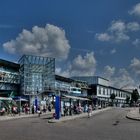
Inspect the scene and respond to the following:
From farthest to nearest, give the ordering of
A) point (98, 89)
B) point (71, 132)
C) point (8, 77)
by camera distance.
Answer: point (98, 89), point (8, 77), point (71, 132)

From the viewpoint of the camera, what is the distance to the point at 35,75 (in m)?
90.0

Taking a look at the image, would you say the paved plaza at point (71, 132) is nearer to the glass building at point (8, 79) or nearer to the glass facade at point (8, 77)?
the glass facade at point (8, 77)

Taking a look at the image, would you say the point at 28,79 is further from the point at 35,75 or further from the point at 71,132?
the point at 71,132

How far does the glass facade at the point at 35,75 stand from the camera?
86.4 m

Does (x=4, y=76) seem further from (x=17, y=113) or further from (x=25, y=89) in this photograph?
(x=17, y=113)

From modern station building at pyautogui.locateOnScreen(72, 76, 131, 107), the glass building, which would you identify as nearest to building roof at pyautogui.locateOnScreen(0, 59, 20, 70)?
the glass building

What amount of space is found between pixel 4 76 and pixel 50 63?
52.8 ft

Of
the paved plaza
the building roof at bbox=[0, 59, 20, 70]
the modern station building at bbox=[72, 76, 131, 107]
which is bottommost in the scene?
the paved plaza

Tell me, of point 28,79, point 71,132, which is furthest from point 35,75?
point 71,132

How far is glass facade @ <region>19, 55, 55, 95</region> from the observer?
86375 mm

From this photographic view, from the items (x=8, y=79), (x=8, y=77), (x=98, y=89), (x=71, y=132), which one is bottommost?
(x=71, y=132)

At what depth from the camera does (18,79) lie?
8781 cm

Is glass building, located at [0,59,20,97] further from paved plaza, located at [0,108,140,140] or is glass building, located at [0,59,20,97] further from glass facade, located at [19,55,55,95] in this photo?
paved plaza, located at [0,108,140,140]

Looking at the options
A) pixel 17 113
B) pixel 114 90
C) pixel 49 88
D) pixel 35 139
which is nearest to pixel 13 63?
pixel 49 88
